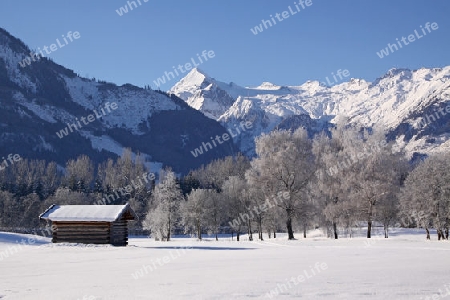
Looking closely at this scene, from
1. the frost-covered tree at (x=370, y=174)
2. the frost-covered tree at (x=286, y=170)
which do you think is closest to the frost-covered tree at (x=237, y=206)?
the frost-covered tree at (x=286, y=170)

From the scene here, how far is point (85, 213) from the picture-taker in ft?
147

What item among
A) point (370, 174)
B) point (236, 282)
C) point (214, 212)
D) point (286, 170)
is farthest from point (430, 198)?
point (214, 212)

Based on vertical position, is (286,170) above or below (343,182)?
above

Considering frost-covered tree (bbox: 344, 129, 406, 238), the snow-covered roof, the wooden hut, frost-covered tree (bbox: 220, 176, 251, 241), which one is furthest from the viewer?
frost-covered tree (bbox: 220, 176, 251, 241)

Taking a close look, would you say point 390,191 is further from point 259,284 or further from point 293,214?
point 259,284

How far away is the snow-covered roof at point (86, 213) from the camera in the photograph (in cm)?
4373

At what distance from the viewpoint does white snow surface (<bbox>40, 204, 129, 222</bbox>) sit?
4378 centimetres

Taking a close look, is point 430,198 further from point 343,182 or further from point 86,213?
point 86,213

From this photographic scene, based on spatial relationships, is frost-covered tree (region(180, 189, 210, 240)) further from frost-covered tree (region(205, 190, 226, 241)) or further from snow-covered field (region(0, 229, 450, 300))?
snow-covered field (region(0, 229, 450, 300))

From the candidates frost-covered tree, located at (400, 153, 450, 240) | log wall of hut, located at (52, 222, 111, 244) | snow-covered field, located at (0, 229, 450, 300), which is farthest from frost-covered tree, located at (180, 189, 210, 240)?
snow-covered field, located at (0, 229, 450, 300)

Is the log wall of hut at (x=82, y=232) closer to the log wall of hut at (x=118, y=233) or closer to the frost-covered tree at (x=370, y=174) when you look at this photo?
the log wall of hut at (x=118, y=233)

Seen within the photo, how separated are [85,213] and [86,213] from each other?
0.38ft

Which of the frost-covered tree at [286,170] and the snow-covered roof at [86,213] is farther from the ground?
the frost-covered tree at [286,170]

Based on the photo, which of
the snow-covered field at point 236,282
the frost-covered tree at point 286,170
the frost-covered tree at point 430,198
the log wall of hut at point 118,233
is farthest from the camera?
the frost-covered tree at point 286,170
